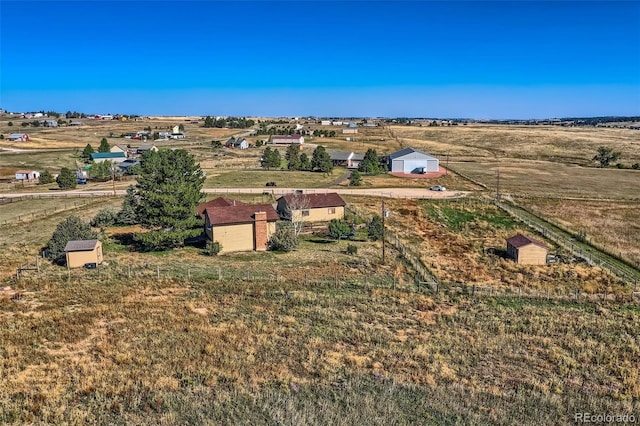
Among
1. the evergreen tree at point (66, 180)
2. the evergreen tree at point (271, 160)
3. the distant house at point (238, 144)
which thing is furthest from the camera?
the distant house at point (238, 144)

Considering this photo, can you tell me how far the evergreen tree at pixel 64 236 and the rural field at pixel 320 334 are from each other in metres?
1.39

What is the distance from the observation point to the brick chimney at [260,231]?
40812 millimetres

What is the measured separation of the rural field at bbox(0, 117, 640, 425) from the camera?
16.7 m

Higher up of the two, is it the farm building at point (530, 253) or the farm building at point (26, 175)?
the farm building at point (26, 175)

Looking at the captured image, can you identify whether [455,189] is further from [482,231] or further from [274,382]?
[274,382]

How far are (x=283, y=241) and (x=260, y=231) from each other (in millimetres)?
2382

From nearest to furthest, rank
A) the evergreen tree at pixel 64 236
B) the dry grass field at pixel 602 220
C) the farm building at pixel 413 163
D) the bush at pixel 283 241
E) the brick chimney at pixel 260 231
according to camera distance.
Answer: the evergreen tree at pixel 64 236 < the bush at pixel 283 241 < the brick chimney at pixel 260 231 < the dry grass field at pixel 602 220 < the farm building at pixel 413 163

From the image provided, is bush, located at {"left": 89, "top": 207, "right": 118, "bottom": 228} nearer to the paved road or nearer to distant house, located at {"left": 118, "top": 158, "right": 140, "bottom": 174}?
the paved road

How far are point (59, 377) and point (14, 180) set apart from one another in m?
76.5

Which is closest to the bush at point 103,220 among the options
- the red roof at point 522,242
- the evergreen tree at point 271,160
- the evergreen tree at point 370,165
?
the red roof at point 522,242

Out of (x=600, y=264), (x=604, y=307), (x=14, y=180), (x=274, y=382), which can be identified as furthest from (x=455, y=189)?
(x=14, y=180)

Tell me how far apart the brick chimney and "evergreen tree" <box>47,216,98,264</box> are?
514 inches

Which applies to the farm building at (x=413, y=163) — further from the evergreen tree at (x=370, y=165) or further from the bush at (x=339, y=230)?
the bush at (x=339, y=230)

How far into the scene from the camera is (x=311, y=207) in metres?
50.4
